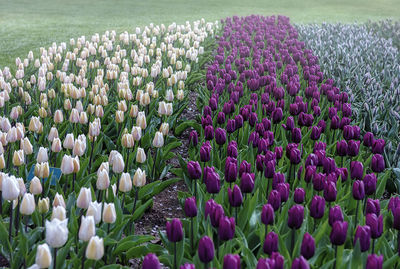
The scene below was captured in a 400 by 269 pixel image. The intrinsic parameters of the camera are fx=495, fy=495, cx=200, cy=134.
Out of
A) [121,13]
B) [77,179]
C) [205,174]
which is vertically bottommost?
[77,179]

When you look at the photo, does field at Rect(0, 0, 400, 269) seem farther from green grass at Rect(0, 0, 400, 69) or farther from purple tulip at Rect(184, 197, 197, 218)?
green grass at Rect(0, 0, 400, 69)

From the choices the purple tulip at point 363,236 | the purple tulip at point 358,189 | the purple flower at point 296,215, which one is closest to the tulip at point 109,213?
the purple flower at point 296,215

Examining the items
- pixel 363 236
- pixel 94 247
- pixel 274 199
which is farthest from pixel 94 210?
pixel 363 236

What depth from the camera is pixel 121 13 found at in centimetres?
2225

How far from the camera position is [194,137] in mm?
4168

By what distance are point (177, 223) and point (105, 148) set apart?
2.75 m

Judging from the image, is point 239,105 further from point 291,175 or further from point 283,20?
point 283,20

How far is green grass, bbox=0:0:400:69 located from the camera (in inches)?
565

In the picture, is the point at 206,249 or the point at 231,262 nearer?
the point at 231,262

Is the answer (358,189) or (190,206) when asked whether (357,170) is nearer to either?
(358,189)

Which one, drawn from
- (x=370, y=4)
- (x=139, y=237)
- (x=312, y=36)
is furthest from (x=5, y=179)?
(x=370, y=4)

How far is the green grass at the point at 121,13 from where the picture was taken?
14.4 metres

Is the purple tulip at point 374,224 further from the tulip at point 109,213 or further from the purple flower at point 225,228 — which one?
the tulip at point 109,213

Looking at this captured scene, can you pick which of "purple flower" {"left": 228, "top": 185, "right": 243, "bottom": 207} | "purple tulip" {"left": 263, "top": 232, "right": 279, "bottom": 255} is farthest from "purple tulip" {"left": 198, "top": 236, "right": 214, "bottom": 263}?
"purple flower" {"left": 228, "top": 185, "right": 243, "bottom": 207}
